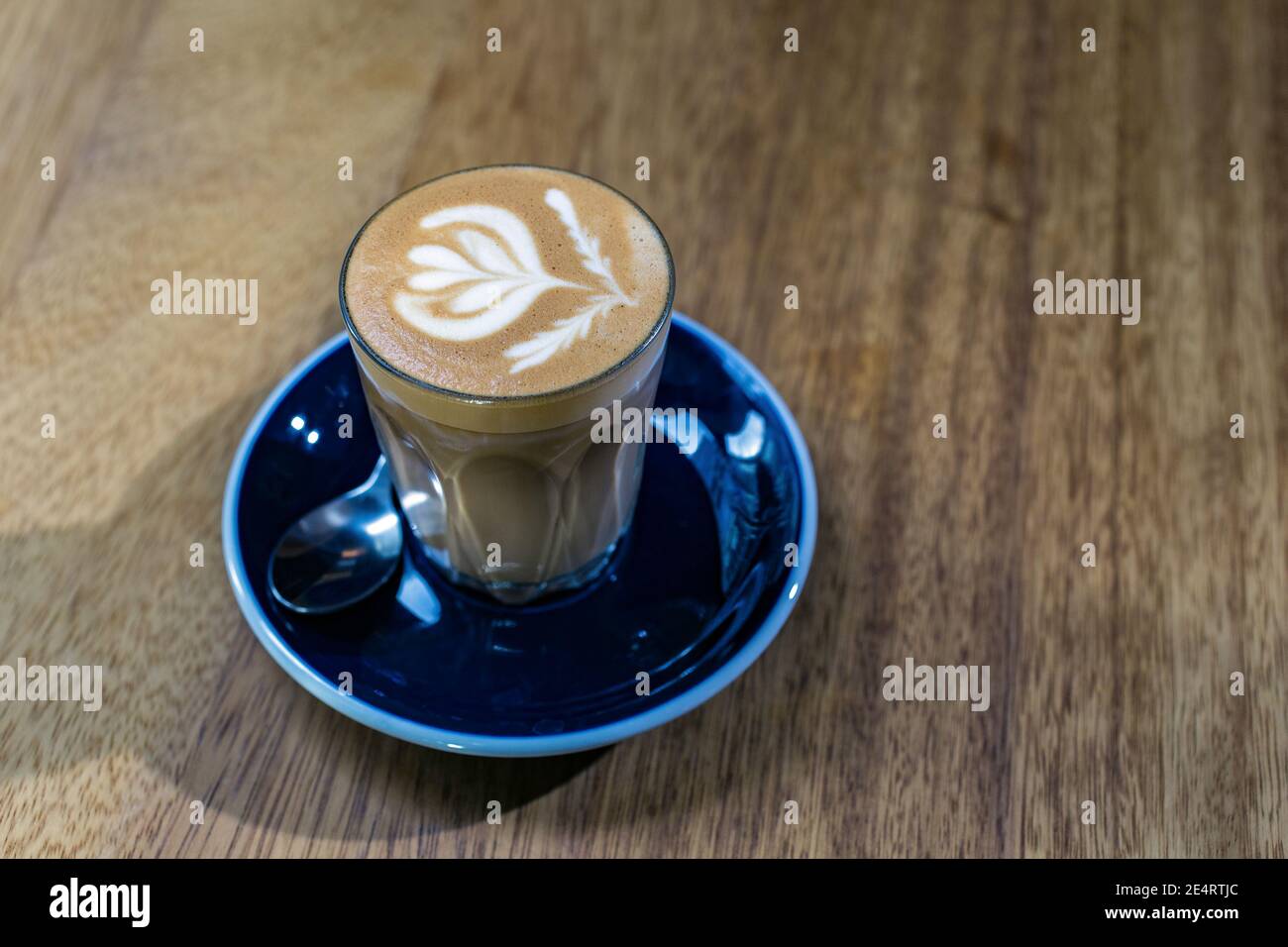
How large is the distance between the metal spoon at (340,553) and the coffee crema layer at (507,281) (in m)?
0.17

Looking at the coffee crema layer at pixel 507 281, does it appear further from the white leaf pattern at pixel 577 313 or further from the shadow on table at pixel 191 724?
the shadow on table at pixel 191 724

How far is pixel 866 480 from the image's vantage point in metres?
0.87

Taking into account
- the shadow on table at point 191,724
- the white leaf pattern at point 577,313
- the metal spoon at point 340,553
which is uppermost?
the white leaf pattern at point 577,313

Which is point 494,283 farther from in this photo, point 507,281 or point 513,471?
point 513,471

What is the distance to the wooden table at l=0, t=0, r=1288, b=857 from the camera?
28.3 inches

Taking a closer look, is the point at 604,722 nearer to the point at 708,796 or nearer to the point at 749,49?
the point at 708,796

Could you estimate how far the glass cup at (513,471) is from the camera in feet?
2.17

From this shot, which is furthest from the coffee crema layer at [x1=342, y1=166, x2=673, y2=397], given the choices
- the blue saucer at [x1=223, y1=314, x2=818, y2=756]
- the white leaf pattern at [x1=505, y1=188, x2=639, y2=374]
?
the blue saucer at [x1=223, y1=314, x2=818, y2=756]

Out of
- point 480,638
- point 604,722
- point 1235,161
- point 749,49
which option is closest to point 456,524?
point 480,638

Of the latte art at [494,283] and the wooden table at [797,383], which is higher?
the latte art at [494,283]

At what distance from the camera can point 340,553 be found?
2.54ft

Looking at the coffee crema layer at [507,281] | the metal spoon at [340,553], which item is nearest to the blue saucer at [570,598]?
the metal spoon at [340,553]

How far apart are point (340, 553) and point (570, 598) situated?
0.51 feet

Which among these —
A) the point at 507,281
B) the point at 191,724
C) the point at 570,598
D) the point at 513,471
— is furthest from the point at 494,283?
the point at 191,724
